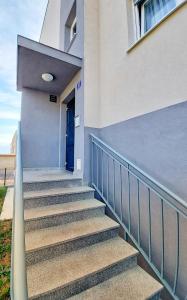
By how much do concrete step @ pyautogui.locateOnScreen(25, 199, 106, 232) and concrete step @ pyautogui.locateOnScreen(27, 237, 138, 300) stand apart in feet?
1.32

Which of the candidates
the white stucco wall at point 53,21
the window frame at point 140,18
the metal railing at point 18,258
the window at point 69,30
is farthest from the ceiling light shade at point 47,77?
the metal railing at point 18,258

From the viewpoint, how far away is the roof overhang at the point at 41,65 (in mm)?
2792

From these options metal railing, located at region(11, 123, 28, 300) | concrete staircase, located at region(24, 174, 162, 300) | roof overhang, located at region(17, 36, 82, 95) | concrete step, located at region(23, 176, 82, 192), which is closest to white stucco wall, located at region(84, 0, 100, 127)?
roof overhang, located at region(17, 36, 82, 95)

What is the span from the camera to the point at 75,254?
5.67 ft

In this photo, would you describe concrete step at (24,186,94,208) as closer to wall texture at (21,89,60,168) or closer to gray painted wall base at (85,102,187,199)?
gray painted wall base at (85,102,187,199)

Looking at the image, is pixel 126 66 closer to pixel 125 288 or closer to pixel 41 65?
pixel 41 65

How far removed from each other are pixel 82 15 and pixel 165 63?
95.3 inches

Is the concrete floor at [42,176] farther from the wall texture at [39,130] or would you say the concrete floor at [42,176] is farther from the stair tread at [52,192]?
the wall texture at [39,130]

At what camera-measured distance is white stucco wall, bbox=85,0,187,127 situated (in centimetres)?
181

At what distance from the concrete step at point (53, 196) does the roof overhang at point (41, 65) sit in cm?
227

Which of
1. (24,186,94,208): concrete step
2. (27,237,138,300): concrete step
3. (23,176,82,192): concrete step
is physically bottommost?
(27,237,138,300): concrete step

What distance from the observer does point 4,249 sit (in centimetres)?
202

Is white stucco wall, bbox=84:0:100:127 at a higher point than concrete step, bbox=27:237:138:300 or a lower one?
higher

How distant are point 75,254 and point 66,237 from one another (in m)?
0.19
